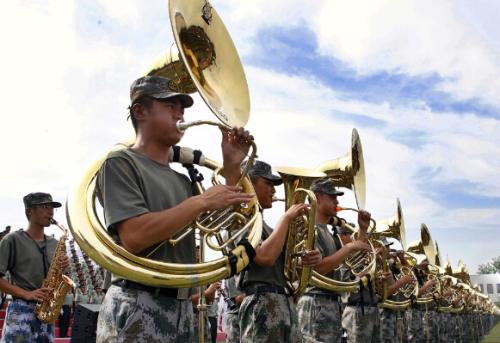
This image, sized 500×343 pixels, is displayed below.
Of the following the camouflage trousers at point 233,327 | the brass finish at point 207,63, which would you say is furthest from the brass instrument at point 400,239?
the brass finish at point 207,63

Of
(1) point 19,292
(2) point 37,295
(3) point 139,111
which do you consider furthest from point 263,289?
(1) point 19,292

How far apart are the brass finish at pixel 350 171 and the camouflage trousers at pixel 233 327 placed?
7.36ft

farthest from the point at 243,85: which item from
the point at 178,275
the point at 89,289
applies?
the point at 89,289

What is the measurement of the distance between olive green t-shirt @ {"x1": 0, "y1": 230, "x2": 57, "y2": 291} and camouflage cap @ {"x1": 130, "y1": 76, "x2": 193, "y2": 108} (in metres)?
3.27

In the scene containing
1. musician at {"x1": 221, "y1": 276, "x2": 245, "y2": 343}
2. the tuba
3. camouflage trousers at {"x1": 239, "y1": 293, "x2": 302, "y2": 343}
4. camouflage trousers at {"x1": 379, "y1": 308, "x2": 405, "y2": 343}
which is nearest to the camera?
the tuba

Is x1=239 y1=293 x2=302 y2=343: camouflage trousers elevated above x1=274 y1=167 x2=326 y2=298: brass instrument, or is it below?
below

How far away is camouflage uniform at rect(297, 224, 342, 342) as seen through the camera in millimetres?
5789

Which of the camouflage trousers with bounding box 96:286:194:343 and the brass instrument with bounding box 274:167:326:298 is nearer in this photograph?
the camouflage trousers with bounding box 96:286:194:343

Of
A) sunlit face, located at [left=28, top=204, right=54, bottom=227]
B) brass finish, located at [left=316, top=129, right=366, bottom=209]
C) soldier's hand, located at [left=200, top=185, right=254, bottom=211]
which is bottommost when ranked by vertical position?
soldier's hand, located at [left=200, top=185, right=254, bottom=211]

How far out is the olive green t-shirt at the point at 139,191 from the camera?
275 centimetres

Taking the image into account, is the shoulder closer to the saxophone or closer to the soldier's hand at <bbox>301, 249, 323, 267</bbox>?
the saxophone

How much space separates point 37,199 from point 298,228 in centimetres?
292

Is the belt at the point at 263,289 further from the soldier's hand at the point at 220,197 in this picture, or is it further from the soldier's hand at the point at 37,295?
the soldier's hand at the point at 37,295

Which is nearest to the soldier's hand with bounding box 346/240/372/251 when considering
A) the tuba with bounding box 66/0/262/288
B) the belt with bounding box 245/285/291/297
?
the belt with bounding box 245/285/291/297
